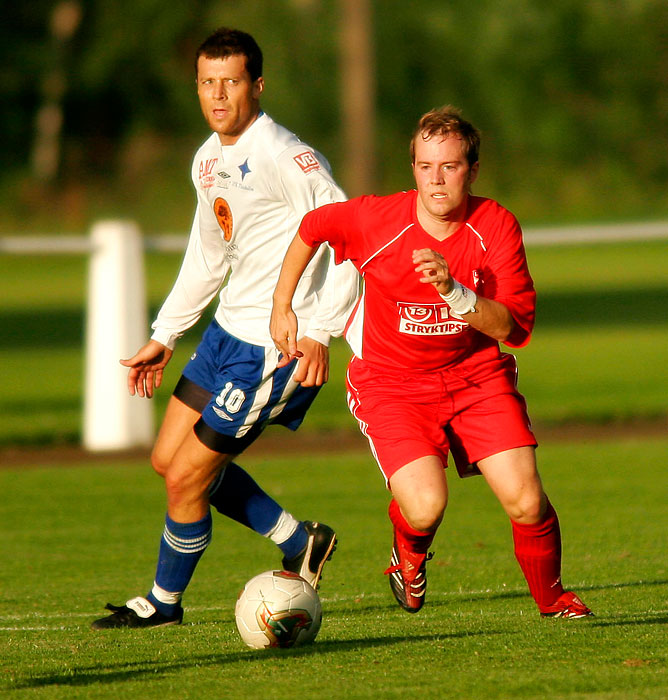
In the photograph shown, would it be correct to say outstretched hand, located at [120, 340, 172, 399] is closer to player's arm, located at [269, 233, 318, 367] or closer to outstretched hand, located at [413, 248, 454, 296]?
player's arm, located at [269, 233, 318, 367]

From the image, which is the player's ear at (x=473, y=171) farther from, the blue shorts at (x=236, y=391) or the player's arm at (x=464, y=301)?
the blue shorts at (x=236, y=391)

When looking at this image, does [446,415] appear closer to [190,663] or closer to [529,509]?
[529,509]

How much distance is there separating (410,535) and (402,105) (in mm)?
48581

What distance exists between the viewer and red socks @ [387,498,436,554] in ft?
18.6

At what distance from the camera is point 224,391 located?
19.5 ft

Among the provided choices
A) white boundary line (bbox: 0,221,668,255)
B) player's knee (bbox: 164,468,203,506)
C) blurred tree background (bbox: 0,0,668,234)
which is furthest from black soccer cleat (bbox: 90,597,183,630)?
blurred tree background (bbox: 0,0,668,234)

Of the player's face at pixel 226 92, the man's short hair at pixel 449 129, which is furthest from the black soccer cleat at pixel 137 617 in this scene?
the man's short hair at pixel 449 129

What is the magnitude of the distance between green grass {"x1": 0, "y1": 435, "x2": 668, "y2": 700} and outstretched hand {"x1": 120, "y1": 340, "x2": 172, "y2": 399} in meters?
1.02

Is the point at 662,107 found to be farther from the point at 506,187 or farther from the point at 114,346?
the point at 114,346

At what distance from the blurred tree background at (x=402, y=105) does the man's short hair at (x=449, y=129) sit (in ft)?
133

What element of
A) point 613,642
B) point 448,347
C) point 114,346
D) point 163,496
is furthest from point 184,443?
point 114,346

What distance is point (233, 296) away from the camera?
6141 mm

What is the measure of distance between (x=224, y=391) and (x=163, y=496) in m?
4.27

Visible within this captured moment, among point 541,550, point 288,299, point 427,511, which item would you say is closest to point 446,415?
point 427,511
